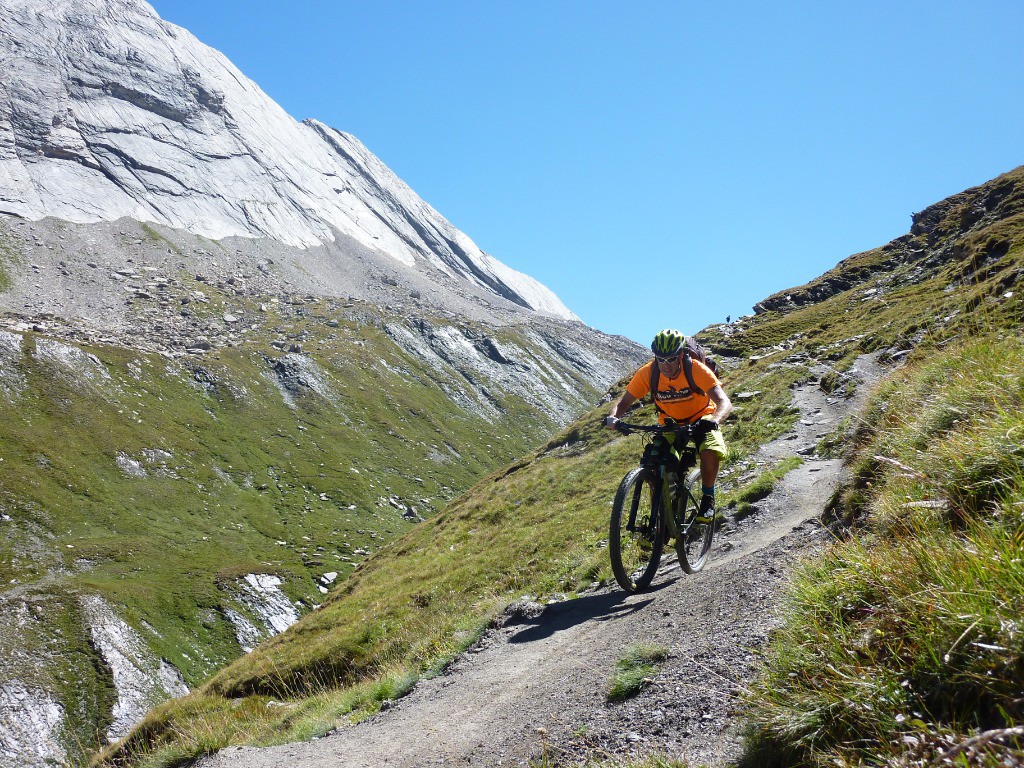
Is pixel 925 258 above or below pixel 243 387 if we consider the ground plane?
below

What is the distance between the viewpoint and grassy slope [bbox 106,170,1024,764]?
10.8 metres

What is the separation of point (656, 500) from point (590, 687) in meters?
3.67

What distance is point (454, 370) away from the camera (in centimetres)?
A: 19638

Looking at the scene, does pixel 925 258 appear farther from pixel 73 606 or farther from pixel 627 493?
pixel 73 606

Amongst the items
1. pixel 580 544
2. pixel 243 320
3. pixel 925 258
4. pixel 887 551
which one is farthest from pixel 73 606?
pixel 243 320

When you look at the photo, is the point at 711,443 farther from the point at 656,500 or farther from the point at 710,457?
the point at 656,500

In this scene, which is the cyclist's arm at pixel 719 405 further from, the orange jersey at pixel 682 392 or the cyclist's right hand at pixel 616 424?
the cyclist's right hand at pixel 616 424

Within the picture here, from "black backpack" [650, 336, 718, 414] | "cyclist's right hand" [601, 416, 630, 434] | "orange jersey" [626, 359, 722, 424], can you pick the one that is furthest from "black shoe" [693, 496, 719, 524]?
"cyclist's right hand" [601, 416, 630, 434]

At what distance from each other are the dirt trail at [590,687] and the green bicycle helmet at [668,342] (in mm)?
3333

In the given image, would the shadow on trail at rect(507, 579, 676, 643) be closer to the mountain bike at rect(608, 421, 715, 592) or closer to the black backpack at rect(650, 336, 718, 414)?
the mountain bike at rect(608, 421, 715, 592)

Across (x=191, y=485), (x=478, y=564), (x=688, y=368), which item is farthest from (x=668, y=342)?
(x=191, y=485)

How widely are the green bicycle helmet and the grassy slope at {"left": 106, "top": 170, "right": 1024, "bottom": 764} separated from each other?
2303mm

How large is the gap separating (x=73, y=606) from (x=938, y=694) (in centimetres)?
8062

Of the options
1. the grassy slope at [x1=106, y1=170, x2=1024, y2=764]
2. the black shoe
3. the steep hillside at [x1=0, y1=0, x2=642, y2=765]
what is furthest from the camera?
the steep hillside at [x1=0, y1=0, x2=642, y2=765]
